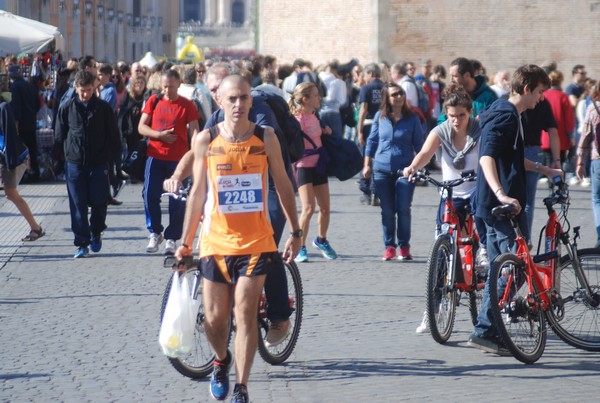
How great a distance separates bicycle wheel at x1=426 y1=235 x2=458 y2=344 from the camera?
299 inches

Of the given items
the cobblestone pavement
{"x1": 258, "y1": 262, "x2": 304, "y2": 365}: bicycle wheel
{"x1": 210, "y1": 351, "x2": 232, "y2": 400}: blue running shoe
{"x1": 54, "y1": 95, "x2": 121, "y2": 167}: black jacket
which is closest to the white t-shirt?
the cobblestone pavement

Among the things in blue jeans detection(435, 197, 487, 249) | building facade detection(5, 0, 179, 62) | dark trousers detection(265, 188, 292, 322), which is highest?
blue jeans detection(435, 197, 487, 249)

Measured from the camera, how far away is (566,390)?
6531mm

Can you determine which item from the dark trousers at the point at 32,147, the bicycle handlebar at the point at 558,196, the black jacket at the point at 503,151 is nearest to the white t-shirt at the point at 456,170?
the bicycle handlebar at the point at 558,196

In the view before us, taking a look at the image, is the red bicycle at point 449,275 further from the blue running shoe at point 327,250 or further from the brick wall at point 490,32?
the brick wall at point 490,32

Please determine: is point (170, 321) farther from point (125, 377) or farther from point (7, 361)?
point (7, 361)

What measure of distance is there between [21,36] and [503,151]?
39.2 ft

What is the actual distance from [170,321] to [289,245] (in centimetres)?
70

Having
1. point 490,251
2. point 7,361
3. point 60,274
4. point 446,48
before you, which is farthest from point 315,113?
point 446,48

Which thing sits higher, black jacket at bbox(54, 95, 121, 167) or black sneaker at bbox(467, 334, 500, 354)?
black jacket at bbox(54, 95, 121, 167)

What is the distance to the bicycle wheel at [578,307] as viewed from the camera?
7504 millimetres

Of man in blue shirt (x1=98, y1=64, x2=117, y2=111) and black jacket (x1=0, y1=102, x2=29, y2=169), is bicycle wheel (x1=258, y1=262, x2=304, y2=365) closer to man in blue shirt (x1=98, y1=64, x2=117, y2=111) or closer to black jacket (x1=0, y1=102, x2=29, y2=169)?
black jacket (x1=0, y1=102, x2=29, y2=169)

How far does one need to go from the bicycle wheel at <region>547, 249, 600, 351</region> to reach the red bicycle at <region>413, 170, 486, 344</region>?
2.06 ft

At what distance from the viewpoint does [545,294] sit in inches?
291
